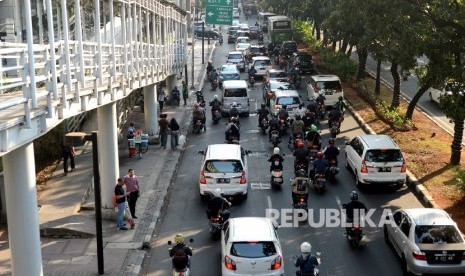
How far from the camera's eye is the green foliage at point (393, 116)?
1141 inches

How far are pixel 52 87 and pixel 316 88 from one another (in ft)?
79.8

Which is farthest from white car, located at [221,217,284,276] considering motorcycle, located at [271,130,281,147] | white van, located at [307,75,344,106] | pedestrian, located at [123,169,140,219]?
white van, located at [307,75,344,106]

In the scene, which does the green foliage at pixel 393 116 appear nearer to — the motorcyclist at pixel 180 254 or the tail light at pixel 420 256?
the tail light at pixel 420 256

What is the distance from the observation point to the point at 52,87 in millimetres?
11398

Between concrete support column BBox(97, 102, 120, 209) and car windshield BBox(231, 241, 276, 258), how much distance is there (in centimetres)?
621

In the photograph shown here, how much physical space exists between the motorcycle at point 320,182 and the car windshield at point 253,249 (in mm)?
7280

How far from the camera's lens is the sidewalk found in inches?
587

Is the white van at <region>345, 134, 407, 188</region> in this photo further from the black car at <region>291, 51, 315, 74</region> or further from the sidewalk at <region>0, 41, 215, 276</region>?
the black car at <region>291, 51, 315, 74</region>

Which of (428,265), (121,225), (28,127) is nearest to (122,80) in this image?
(121,225)

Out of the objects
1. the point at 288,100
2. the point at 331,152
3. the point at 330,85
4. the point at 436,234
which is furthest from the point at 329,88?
the point at 436,234

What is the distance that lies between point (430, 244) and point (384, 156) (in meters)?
6.70

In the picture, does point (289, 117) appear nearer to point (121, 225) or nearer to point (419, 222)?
point (121, 225)

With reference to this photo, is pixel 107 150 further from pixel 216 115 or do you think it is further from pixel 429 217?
pixel 216 115

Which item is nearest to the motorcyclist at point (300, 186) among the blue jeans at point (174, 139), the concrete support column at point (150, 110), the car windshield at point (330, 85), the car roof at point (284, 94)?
the blue jeans at point (174, 139)
